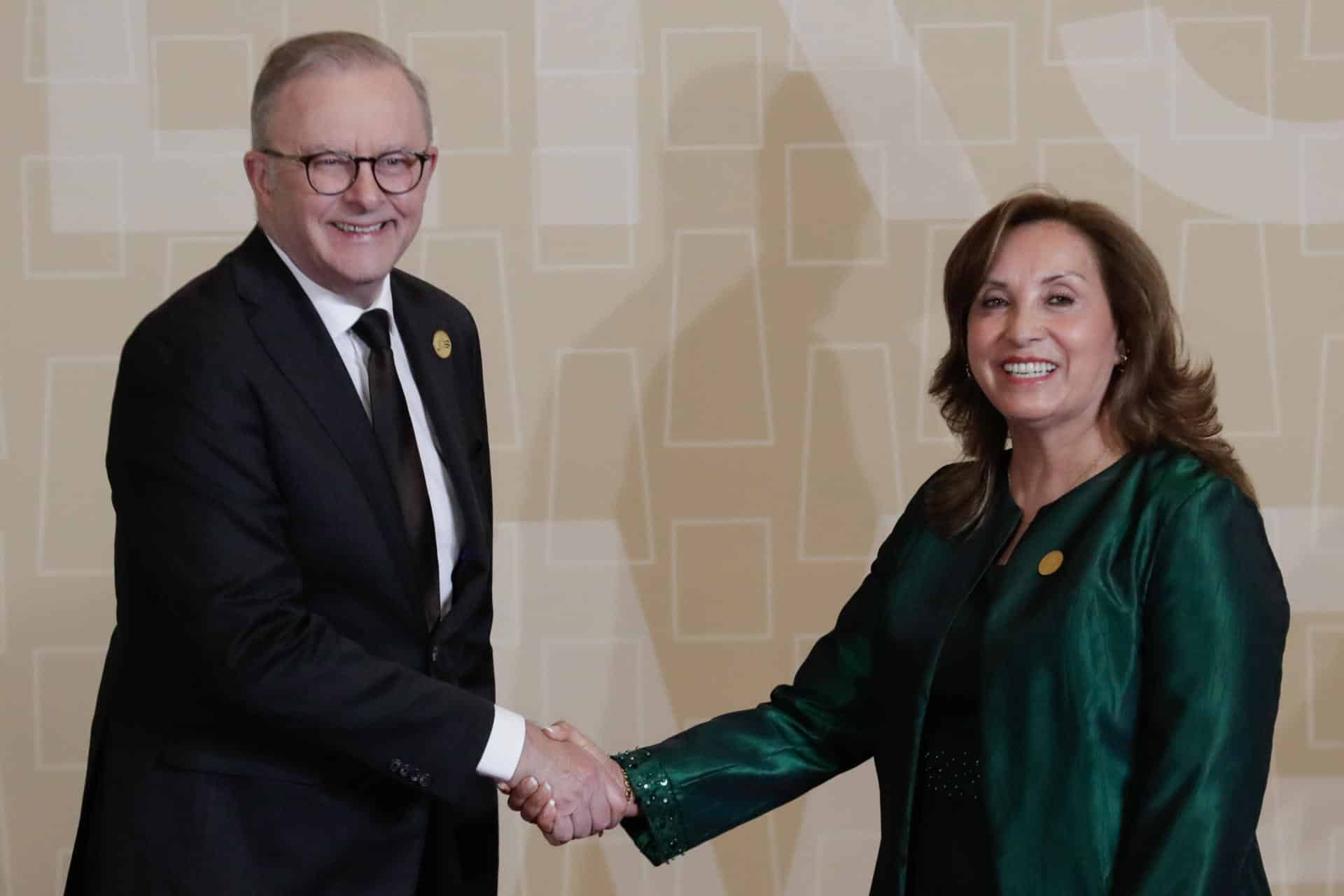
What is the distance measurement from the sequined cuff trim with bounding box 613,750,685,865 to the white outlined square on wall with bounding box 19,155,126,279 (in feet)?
4.97

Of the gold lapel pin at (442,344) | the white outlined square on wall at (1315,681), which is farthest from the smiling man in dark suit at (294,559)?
the white outlined square on wall at (1315,681)

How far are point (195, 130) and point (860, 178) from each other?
4.14 feet

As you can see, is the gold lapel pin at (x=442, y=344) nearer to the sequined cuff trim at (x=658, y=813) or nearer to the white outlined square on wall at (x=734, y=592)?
the sequined cuff trim at (x=658, y=813)

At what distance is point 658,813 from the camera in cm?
220

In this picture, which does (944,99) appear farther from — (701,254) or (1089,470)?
(1089,470)

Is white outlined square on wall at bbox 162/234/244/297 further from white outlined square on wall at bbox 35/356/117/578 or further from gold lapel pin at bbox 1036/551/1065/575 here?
gold lapel pin at bbox 1036/551/1065/575

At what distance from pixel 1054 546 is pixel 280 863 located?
39.7 inches

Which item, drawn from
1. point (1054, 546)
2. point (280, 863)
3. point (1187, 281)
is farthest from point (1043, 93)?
point (280, 863)

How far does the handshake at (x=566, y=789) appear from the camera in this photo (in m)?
2.14

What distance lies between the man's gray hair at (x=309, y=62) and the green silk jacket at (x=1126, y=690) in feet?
3.21

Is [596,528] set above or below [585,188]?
below

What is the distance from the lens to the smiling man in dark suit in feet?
6.04

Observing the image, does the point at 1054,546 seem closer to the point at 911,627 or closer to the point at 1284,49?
the point at 911,627

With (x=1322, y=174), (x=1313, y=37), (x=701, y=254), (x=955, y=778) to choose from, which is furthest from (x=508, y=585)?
(x=1313, y=37)
